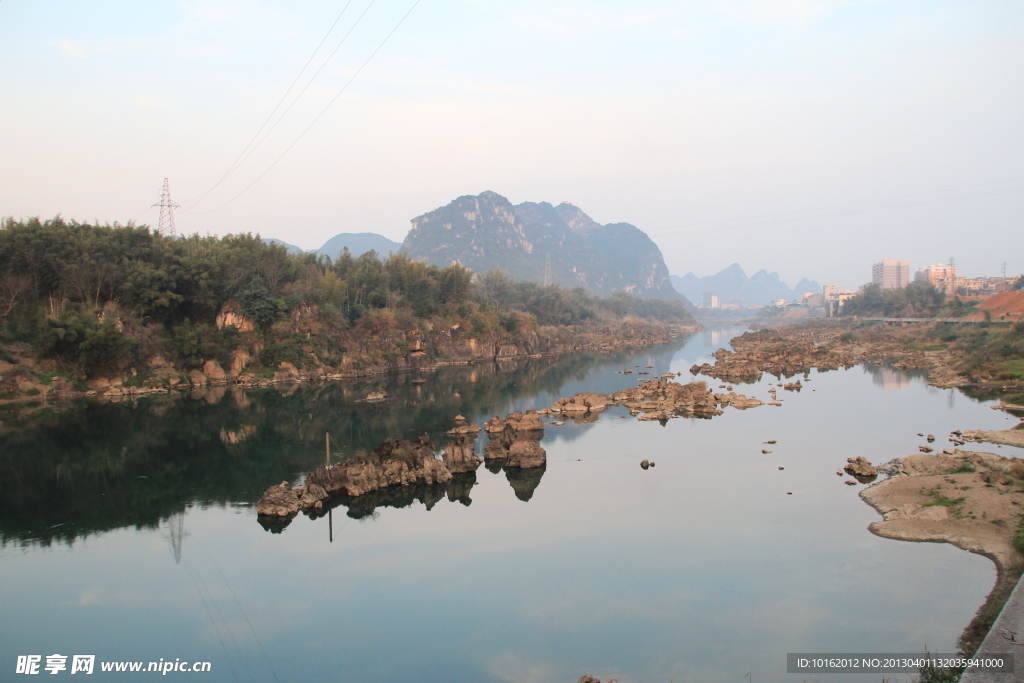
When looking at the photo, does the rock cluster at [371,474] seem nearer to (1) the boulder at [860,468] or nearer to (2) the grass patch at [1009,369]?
(1) the boulder at [860,468]

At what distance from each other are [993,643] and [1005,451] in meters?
14.7

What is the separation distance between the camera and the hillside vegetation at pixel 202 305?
32.5 m

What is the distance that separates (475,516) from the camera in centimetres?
1650

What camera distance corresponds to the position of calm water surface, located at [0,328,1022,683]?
1023 centimetres

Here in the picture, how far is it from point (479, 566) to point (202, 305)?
32480mm

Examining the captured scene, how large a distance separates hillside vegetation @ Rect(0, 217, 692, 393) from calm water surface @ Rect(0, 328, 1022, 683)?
8.85 metres

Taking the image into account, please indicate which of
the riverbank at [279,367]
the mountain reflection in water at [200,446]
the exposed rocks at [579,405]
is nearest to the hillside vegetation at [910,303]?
the riverbank at [279,367]

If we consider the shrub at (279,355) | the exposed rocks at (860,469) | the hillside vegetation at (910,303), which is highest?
the hillside vegetation at (910,303)

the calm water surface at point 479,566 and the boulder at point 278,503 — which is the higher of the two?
the boulder at point 278,503

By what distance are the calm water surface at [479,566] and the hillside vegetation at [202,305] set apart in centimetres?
885

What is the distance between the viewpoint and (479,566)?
1342cm

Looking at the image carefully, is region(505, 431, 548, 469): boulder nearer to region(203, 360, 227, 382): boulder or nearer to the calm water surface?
the calm water surface

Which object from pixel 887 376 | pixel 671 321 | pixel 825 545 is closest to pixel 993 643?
pixel 825 545

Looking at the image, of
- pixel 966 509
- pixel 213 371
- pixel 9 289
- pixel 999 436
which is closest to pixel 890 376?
pixel 999 436
